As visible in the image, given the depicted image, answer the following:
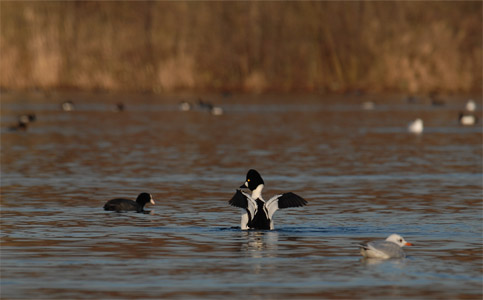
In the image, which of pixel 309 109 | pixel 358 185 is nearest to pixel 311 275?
pixel 358 185

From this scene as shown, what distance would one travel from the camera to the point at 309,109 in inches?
2079

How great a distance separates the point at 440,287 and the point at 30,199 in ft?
32.9

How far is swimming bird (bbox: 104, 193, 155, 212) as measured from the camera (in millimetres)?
18719

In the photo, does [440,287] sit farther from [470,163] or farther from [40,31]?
[40,31]

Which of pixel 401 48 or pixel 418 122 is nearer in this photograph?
pixel 418 122

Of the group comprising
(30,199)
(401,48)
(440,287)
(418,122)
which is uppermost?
(401,48)

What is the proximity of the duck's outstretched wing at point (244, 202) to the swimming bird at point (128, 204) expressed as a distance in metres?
3.34

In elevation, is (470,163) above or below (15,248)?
above

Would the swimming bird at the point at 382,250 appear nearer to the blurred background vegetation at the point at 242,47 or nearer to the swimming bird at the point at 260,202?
the swimming bird at the point at 260,202

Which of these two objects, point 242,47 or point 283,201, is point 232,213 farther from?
point 242,47

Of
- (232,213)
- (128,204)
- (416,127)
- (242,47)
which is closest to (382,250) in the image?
(232,213)

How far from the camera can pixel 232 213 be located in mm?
18547

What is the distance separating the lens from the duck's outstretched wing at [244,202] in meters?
15.6

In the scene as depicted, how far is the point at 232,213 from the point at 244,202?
2.93m
